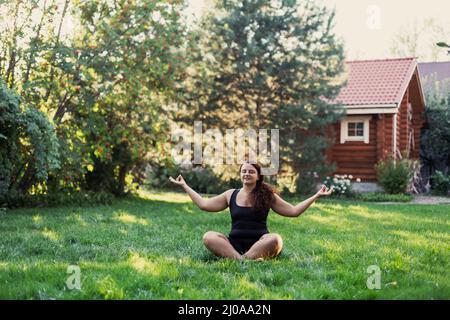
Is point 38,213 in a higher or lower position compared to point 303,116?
lower

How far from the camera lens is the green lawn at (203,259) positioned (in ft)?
16.0

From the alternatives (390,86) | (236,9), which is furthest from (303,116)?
(390,86)

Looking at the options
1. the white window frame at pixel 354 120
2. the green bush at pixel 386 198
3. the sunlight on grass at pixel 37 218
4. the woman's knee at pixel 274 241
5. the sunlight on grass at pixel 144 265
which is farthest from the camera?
the white window frame at pixel 354 120

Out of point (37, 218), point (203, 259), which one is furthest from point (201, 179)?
point (203, 259)

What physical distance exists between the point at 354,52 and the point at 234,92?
1156 inches

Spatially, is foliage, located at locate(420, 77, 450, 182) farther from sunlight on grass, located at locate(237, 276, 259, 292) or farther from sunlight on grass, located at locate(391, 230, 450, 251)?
sunlight on grass, located at locate(237, 276, 259, 292)

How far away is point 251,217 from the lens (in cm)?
670

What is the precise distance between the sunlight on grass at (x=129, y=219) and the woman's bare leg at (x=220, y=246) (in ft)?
12.5

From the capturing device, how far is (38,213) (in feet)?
38.6

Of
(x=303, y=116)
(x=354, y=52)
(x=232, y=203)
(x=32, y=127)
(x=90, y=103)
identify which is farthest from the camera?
(x=354, y=52)

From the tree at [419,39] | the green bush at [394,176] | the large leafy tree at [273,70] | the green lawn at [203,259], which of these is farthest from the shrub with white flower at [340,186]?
the tree at [419,39]

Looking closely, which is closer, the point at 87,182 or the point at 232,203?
the point at 232,203

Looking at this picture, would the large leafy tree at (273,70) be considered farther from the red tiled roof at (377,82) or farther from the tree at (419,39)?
the tree at (419,39)
